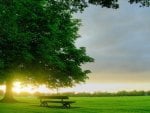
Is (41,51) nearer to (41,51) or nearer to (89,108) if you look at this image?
(41,51)

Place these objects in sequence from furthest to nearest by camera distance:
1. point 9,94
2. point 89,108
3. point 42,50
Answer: point 9,94 < point 42,50 < point 89,108

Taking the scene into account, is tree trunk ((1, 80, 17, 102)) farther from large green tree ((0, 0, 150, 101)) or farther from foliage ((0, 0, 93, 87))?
foliage ((0, 0, 93, 87))

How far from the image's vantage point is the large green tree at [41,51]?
54.6 m

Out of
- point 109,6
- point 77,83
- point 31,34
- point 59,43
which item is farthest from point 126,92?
point 109,6

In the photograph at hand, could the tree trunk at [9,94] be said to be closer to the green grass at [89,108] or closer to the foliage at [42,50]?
the foliage at [42,50]

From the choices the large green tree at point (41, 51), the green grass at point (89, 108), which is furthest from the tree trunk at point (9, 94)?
the green grass at point (89, 108)

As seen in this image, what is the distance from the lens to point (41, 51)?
59.2m

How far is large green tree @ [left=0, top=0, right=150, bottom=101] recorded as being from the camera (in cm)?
5456

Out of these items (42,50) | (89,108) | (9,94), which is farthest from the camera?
(9,94)

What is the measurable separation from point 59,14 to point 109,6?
343 inches

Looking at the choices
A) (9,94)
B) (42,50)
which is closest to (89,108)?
(42,50)

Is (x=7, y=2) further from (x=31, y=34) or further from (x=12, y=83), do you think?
(x=12, y=83)

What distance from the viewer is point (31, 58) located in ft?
186

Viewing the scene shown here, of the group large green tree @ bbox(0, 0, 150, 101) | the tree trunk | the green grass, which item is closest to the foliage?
large green tree @ bbox(0, 0, 150, 101)
